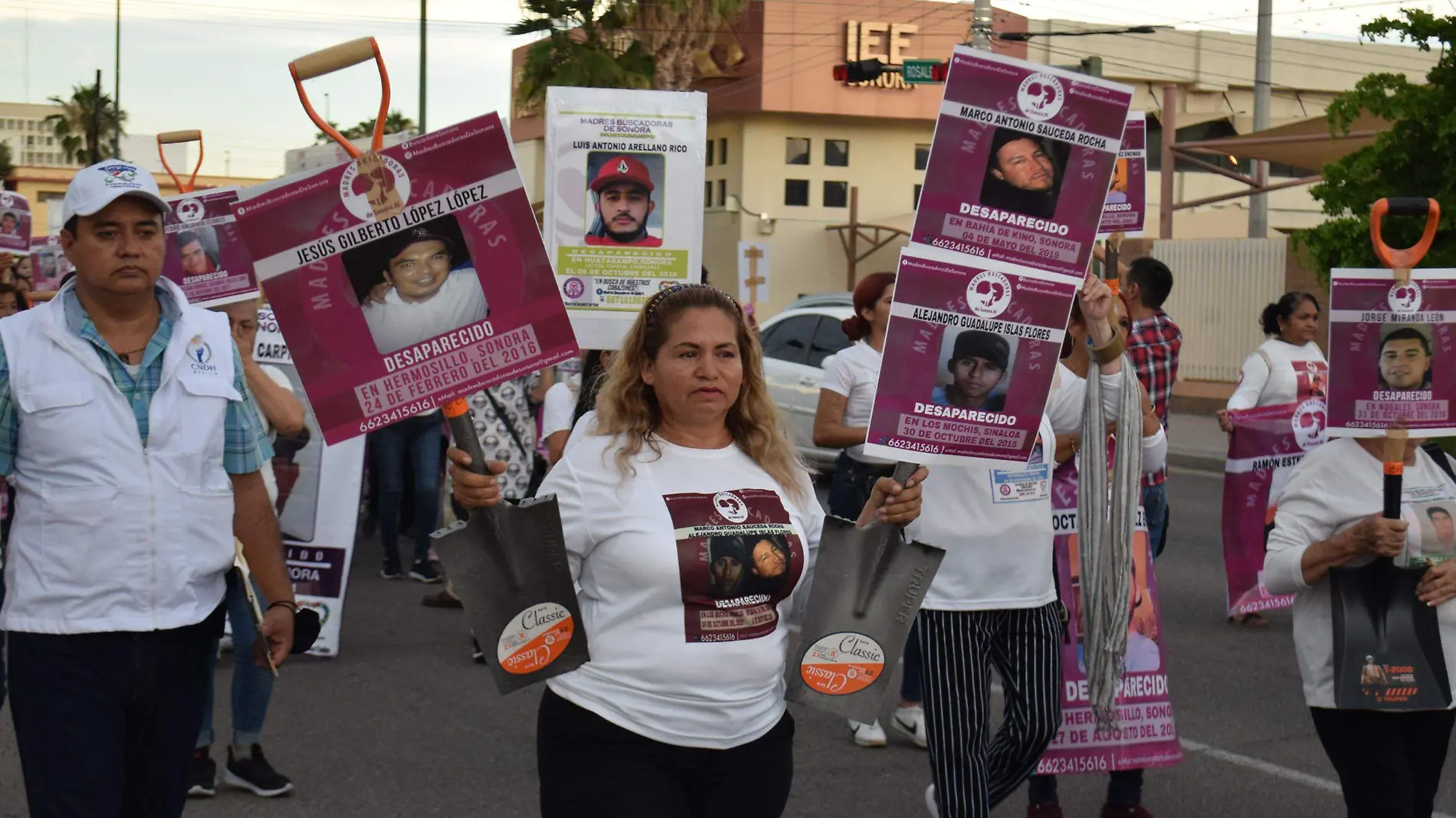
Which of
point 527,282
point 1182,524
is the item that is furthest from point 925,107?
point 527,282

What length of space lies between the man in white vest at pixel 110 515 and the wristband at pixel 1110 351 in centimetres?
249

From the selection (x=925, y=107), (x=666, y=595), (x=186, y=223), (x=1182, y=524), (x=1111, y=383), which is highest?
(x=925, y=107)

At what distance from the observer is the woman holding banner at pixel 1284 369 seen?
9156mm

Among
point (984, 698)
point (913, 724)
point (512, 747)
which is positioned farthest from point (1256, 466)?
point (984, 698)

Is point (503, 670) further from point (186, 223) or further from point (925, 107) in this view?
point (925, 107)

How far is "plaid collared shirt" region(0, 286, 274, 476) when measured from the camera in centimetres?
352

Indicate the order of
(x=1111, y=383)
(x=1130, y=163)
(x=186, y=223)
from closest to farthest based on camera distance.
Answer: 1. (x=1111, y=383)
2. (x=1130, y=163)
3. (x=186, y=223)

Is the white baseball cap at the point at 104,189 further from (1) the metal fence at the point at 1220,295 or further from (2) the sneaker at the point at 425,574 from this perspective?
(1) the metal fence at the point at 1220,295

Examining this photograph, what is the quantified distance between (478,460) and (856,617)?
88 cm

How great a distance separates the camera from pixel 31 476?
3.54 meters

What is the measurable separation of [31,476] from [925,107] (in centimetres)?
4052

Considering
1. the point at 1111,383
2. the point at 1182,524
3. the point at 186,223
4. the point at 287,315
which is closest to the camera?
the point at 287,315

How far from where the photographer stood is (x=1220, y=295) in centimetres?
2542

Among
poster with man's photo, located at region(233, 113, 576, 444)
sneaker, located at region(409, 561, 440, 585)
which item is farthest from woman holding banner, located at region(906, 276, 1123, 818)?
sneaker, located at region(409, 561, 440, 585)
